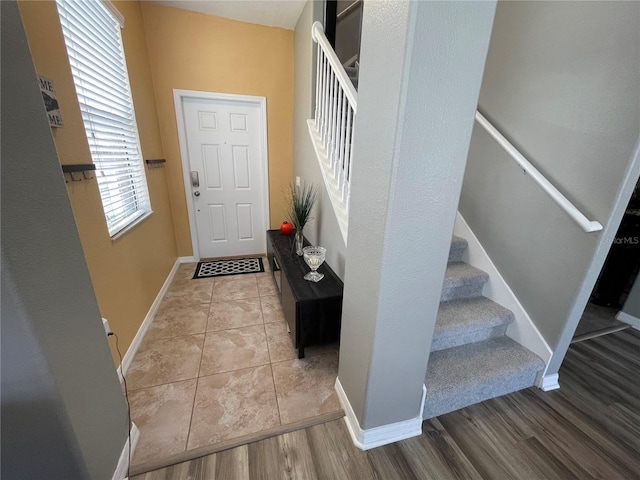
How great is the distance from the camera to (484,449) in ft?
4.02

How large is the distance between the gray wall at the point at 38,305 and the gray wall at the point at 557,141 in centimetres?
227

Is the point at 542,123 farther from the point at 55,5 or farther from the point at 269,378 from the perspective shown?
the point at 55,5

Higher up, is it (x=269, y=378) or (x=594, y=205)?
(x=594, y=205)

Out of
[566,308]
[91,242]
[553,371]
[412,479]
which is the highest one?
[91,242]

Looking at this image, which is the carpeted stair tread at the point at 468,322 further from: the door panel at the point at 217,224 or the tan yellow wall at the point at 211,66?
the door panel at the point at 217,224

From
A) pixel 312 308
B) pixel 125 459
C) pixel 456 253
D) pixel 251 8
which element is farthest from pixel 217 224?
pixel 456 253

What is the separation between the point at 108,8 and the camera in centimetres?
173

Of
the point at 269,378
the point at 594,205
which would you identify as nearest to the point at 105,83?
the point at 269,378

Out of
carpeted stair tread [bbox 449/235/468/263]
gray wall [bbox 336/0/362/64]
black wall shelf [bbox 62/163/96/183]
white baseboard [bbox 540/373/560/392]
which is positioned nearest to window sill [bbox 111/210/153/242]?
black wall shelf [bbox 62/163/96/183]

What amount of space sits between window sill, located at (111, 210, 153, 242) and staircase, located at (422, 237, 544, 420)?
209 cm

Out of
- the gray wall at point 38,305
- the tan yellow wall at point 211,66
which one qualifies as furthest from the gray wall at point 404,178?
the tan yellow wall at point 211,66

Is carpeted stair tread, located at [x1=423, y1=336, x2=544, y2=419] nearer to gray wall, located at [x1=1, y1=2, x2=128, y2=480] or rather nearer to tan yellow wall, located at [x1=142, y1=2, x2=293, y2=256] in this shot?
gray wall, located at [x1=1, y1=2, x2=128, y2=480]

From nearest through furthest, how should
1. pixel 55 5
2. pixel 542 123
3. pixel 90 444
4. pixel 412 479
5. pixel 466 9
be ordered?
1. pixel 466 9
2. pixel 90 444
3. pixel 412 479
4. pixel 55 5
5. pixel 542 123

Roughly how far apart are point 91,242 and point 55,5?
1.17 m
